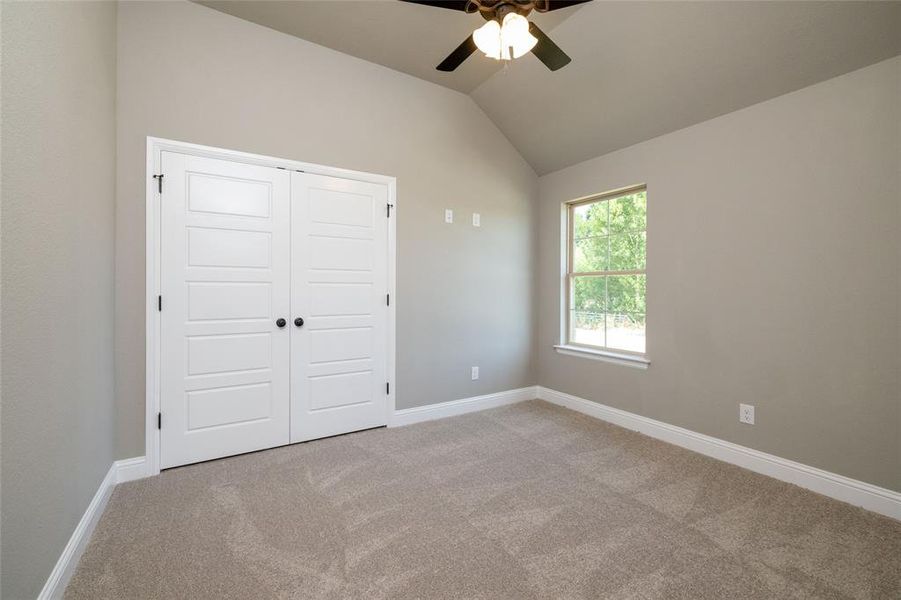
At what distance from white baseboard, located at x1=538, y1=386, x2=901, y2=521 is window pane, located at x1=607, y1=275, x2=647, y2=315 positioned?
3.02 ft

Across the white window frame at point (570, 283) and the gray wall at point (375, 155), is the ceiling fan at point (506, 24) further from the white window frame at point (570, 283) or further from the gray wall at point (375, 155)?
the white window frame at point (570, 283)

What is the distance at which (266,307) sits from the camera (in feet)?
9.50

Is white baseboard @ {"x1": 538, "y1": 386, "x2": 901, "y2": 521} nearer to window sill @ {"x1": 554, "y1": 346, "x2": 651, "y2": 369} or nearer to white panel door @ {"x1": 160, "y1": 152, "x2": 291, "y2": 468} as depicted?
window sill @ {"x1": 554, "y1": 346, "x2": 651, "y2": 369}

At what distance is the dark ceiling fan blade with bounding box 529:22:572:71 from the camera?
1.98 m

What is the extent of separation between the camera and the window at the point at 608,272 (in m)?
3.43

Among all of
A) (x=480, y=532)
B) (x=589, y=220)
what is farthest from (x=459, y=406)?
(x=589, y=220)

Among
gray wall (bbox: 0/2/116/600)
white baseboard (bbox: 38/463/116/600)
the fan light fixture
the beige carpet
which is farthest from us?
the fan light fixture

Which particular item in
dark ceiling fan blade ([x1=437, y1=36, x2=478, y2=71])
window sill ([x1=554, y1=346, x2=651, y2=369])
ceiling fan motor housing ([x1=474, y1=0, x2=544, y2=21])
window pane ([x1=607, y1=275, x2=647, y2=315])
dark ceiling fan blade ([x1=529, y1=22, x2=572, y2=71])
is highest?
ceiling fan motor housing ([x1=474, y1=0, x2=544, y2=21])

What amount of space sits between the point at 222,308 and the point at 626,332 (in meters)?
3.34

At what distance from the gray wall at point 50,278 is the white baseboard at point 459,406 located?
2036 millimetres

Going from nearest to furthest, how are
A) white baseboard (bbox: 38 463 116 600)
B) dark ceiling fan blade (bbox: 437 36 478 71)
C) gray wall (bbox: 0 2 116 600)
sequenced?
gray wall (bbox: 0 2 116 600) → white baseboard (bbox: 38 463 116 600) → dark ceiling fan blade (bbox: 437 36 478 71)

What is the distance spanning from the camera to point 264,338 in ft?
9.51

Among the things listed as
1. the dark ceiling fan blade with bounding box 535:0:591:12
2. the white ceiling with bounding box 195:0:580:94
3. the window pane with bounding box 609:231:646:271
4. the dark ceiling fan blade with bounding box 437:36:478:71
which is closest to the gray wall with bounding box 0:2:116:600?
the white ceiling with bounding box 195:0:580:94

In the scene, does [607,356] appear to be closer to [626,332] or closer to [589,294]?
[626,332]
